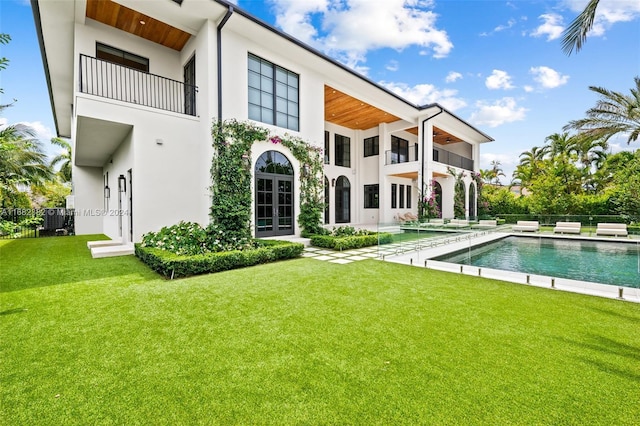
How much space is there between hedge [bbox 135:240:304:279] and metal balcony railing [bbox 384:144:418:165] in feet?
37.5

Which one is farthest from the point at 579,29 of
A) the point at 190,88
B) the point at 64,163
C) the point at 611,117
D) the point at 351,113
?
the point at 64,163

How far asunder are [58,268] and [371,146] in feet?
52.3

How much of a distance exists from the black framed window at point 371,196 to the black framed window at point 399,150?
1982 millimetres

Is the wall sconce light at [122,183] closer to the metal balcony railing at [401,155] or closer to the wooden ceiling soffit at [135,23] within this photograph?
the wooden ceiling soffit at [135,23]

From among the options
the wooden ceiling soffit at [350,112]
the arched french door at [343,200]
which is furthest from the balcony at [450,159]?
the arched french door at [343,200]

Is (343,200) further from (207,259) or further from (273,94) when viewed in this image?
(207,259)

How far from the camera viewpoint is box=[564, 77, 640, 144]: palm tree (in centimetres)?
1241

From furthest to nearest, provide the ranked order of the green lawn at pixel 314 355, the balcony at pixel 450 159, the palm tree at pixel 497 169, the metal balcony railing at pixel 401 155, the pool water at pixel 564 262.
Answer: the palm tree at pixel 497 169
the balcony at pixel 450 159
the metal balcony railing at pixel 401 155
the pool water at pixel 564 262
the green lawn at pixel 314 355

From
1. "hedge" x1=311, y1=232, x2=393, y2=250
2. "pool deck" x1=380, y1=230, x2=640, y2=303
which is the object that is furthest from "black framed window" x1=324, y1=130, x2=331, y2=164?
"pool deck" x1=380, y1=230, x2=640, y2=303

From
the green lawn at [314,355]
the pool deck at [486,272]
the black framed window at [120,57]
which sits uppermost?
the black framed window at [120,57]

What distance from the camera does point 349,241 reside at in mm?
9289

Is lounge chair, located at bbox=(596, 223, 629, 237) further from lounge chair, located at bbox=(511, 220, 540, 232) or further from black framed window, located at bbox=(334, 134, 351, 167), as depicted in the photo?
black framed window, located at bbox=(334, 134, 351, 167)

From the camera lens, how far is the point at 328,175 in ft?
54.0

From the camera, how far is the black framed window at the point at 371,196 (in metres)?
17.9
